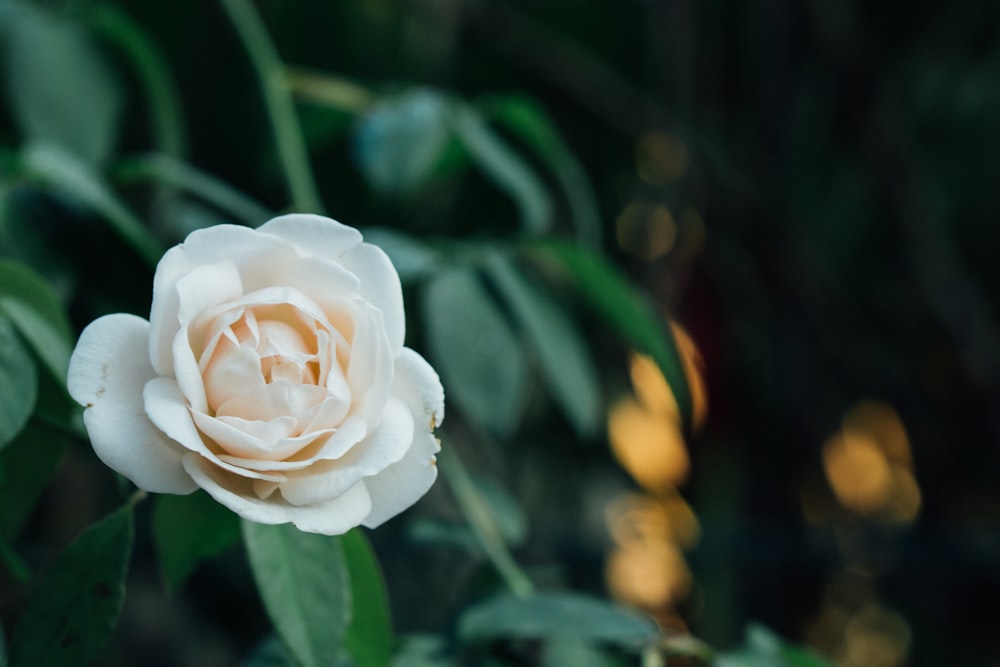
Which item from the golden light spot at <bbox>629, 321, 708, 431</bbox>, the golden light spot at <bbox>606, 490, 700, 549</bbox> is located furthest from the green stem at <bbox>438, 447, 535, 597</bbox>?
the golden light spot at <bbox>606, 490, 700, 549</bbox>

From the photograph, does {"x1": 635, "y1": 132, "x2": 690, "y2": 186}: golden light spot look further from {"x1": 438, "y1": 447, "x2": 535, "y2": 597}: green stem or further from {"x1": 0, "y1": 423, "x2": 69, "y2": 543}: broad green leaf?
{"x1": 0, "y1": 423, "x2": 69, "y2": 543}: broad green leaf

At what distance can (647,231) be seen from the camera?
40.8 inches

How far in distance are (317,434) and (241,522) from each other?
0.08 meters

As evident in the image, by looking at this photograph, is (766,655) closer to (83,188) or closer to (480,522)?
(480,522)

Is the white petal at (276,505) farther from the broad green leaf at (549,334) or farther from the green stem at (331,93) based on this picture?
the green stem at (331,93)

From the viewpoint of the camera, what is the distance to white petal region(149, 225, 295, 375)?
9.4 inches

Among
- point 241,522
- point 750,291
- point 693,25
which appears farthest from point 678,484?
point 241,522

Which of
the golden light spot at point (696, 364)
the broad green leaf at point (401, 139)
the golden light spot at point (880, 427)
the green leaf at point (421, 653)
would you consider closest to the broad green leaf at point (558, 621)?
the green leaf at point (421, 653)

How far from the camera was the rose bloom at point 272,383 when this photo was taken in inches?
9.2

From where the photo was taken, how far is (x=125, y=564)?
27cm

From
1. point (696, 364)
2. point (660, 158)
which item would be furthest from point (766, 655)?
point (660, 158)

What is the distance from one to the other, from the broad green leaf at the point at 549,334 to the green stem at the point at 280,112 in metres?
0.12

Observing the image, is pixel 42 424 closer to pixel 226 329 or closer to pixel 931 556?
pixel 226 329

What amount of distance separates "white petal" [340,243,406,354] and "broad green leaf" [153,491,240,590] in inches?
3.3
